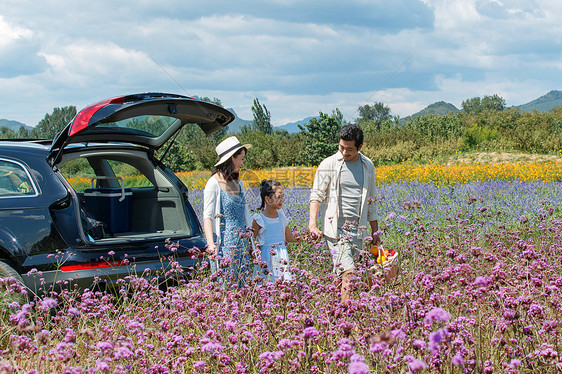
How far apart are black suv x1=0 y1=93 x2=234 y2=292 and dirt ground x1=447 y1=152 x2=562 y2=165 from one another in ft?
57.6

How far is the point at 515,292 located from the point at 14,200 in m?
4.02

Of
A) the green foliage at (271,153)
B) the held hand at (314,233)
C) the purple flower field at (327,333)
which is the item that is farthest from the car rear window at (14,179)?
the green foliage at (271,153)

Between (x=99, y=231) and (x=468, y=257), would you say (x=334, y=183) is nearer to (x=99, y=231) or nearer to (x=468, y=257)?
(x=468, y=257)

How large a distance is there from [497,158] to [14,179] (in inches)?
812

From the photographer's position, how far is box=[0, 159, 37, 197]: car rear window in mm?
4359

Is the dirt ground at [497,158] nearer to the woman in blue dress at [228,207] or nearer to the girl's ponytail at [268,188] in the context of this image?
the girl's ponytail at [268,188]

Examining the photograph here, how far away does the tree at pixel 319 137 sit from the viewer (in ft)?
102

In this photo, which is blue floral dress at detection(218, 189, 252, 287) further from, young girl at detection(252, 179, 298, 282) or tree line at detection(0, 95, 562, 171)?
tree line at detection(0, 95, 562, 171)

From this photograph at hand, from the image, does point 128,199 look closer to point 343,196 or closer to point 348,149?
point 343,196

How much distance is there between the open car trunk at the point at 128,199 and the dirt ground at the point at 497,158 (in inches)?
686

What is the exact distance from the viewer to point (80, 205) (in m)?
4.79

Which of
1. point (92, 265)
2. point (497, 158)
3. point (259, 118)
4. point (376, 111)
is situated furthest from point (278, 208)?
point (376, 111)

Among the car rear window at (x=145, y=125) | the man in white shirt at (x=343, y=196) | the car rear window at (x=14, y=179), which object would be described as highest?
the car rear window at (x=145, y=125)

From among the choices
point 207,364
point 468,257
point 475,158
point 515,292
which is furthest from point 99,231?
point 475,158
